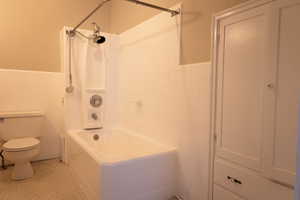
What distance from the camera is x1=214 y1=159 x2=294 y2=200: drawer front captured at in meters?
1.21

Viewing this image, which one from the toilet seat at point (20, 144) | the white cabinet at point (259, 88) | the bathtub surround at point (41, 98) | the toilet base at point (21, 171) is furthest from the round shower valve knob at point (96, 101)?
the white cabinet at point (259, 88)

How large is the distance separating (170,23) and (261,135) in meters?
1.40

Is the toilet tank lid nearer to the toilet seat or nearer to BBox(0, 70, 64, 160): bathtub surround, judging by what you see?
BBox(0, 70, 64, 160): bathtub surround

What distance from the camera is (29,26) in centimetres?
279

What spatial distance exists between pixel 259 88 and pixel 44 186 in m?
2.39

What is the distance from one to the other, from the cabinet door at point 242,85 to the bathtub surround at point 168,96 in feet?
0.50

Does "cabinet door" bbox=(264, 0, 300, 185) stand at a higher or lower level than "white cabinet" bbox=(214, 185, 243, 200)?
higher

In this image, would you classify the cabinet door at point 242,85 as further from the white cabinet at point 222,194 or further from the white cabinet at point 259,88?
the white cabinet at point 222,194

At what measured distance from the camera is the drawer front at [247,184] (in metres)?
1.21

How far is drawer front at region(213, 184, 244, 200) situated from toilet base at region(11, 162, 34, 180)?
218 centimetres

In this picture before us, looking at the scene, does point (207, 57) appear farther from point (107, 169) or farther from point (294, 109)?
point (107, 169)

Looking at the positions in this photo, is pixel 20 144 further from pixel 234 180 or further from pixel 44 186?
pixel 234 180

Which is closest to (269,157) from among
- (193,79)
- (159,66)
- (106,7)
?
(193,79)

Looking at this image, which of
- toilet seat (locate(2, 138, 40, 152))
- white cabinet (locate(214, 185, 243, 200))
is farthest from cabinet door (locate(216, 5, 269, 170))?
toilet seat (locate(2, 138, 40, 152))
